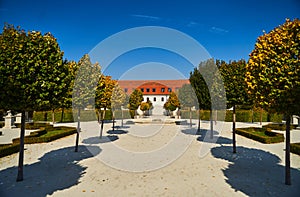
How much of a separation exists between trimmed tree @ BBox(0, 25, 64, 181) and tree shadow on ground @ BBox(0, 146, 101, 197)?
56 centimetres

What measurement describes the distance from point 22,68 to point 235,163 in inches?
389

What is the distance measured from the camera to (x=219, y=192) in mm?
6637

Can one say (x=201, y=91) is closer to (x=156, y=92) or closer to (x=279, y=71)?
(x=279, y=71)

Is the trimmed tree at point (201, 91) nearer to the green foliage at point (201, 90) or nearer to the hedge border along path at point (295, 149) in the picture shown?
the green foliage at point (201, 90)

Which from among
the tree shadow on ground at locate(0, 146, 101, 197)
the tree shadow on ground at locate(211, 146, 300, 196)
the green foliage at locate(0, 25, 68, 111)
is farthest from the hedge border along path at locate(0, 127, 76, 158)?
the tree shadow on ground at locate(211, 146, 300, 196)

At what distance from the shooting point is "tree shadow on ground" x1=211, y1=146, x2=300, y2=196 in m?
6.77

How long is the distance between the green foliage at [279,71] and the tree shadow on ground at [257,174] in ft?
8.62

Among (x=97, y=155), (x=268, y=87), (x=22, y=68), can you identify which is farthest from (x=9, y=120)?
(x=268, y=87)

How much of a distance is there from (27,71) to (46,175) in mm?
4221

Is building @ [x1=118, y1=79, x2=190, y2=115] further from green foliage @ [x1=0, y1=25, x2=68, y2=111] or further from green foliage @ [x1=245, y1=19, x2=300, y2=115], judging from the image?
green foliage @ [x1=245, y1=19, x2=300, y2=115]

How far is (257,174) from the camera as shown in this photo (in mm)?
8375

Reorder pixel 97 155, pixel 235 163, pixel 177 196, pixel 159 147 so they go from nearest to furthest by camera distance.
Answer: pixel 177 196 → pixel 235 163 → pixel 97 155 → pixel 159 147

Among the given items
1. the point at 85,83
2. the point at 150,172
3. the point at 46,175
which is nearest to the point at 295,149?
the point at 150,172

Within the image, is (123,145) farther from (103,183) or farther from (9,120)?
(9,120)
